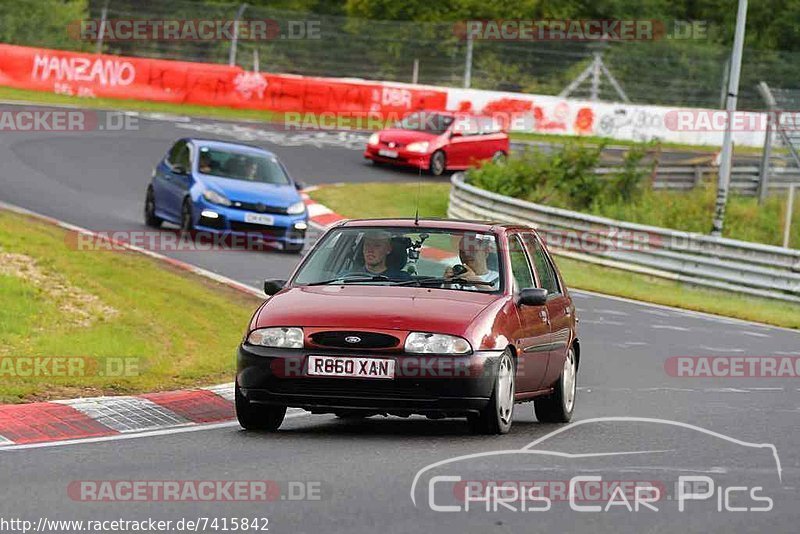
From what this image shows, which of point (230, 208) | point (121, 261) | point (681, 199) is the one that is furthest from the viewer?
point (681, 199)

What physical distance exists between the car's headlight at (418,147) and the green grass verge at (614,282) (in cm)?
338

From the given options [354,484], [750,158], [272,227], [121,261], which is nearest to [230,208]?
[272,227]

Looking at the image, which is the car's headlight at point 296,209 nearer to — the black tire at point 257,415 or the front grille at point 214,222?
the front grille at point 214,222

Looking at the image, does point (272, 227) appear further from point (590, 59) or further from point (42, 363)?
point (590, 59)

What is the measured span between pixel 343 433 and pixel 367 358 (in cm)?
78

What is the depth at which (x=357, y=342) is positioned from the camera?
31.7ft

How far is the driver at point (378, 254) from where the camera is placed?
10.7 meters

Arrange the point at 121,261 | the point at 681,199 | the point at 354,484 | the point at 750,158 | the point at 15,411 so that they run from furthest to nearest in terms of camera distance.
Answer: the point at 750,158, the point at 681,199, the point at 121,261, the point at 15,411, the point at 354,484

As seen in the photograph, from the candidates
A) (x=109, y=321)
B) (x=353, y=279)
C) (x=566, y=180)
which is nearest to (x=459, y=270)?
(x=353, y=279)

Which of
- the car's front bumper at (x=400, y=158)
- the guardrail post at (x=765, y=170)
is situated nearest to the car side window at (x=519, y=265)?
the guardrail post at (x=765, y=170)

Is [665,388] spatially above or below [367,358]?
below

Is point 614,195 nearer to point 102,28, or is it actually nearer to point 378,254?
point 102,28

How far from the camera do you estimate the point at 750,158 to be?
4225 cm

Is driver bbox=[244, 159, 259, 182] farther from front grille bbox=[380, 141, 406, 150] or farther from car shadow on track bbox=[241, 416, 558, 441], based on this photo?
car shadow on track bbox=[241, 416, 558, 441]
